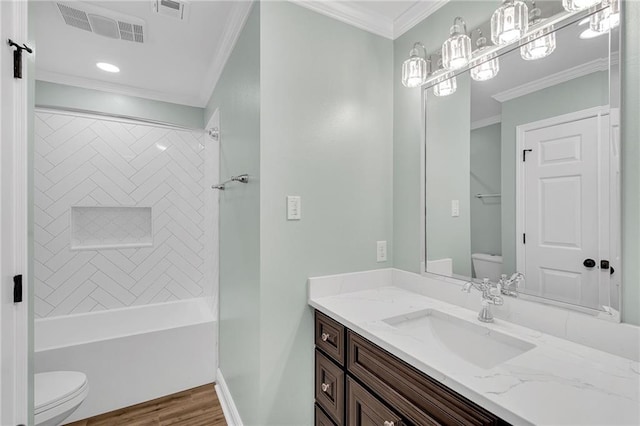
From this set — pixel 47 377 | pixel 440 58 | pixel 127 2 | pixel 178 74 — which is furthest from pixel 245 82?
pixel 47 377

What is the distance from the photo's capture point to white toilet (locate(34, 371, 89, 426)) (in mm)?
1449

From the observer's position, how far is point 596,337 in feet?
3.27

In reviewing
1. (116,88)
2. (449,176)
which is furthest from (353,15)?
(116,88)

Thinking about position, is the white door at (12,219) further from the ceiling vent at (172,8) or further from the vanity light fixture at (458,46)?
the vanity light fixture at (458,46)

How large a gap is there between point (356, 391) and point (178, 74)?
109 inches

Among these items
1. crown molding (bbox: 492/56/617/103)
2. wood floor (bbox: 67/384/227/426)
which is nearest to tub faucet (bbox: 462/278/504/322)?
crown molding (bbox: 492/56/617/103)

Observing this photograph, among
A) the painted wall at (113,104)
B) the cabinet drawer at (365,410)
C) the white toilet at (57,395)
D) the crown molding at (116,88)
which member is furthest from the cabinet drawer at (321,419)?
the crown molding at (116,88)

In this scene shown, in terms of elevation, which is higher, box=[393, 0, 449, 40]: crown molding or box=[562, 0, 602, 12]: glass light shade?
box=[393, 0, 449, 40]: crown molding

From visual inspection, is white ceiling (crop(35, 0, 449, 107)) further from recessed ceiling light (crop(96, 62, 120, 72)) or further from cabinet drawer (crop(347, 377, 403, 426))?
cabinet drawer (crop(347, 377, 403, 426))

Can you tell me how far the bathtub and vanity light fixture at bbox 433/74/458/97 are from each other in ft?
7.64

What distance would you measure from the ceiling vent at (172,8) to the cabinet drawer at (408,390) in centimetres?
196

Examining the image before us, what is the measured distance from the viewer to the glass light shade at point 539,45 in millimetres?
1146

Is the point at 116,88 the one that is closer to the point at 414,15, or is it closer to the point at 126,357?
the point at 126,357

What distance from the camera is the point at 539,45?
1.18 metres
